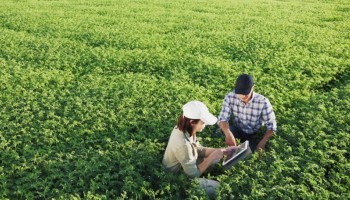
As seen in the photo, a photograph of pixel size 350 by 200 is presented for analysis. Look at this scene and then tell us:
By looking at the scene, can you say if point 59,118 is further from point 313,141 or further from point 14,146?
point 313,141

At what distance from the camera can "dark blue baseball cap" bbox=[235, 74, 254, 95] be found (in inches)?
259

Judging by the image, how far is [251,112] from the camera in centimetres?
723

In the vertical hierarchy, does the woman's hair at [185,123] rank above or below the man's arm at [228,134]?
above

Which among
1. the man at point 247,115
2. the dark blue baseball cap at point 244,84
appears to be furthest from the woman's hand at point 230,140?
Result: the dark blue baseball cap at point 244,84

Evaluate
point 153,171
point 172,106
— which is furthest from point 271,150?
point 172,106

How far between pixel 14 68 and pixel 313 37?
1168 cm

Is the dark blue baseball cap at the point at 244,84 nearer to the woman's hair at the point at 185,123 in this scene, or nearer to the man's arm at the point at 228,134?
the man's arm at the point at 228,134

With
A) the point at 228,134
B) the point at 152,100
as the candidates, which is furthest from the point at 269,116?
the point at 152,100

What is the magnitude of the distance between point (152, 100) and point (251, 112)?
280 cm

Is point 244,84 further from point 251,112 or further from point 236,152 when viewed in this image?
point 236,152

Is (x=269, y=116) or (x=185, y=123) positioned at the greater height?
(x=185, y=123)

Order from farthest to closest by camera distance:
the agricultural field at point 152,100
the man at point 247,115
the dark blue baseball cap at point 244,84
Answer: the man at point 247,115 → the dark blue baseball cap at point 244,84 → the agricultural field at point 152,100

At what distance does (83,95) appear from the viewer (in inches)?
370

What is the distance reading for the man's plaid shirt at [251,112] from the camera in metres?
7.07
